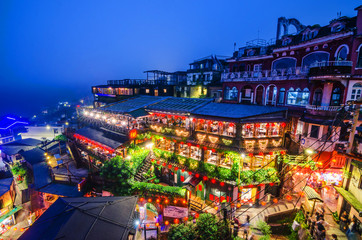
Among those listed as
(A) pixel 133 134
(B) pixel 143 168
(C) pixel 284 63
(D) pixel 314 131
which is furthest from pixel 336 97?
(B) pixel 143 168

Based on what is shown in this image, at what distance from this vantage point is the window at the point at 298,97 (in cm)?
1845

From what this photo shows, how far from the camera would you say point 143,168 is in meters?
22.6

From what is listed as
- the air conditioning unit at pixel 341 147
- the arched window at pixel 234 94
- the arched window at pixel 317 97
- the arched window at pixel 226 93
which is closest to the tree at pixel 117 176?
the arched window at pixel 226 93

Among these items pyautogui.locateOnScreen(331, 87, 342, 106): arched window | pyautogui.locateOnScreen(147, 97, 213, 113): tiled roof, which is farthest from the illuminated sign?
pyautogui.locateOnScreen(331, 87, 342, 106): arched window

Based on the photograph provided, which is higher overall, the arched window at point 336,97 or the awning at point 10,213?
the arched window at point 336,97

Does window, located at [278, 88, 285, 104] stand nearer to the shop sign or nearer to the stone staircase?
the shop sign

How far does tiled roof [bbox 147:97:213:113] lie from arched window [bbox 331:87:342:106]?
45.6 ft

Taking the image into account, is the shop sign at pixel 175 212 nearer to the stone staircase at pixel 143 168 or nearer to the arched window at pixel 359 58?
the stone staircase at pixel 143 168

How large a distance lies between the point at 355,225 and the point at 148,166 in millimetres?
20854

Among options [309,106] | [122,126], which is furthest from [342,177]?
[122,126]

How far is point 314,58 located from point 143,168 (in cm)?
2464

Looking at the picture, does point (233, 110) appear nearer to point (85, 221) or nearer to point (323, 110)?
point (323, 110)

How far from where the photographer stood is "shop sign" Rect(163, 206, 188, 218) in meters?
17.3

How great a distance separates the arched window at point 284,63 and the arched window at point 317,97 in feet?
14.3
